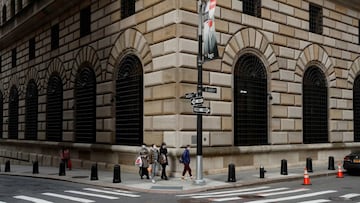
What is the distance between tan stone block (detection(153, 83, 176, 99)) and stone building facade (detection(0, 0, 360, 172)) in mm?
52

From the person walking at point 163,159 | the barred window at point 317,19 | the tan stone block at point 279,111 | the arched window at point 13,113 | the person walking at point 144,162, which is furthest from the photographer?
the arched window at point 13,113

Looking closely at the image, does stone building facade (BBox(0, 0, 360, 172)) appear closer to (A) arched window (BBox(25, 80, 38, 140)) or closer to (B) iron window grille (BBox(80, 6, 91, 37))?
(B) iron window grille (BBox(80, 6, 91, 37))

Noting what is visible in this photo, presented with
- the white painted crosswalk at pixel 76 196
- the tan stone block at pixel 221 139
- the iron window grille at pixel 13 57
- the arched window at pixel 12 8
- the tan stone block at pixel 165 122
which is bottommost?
the white painted crosswalk at pixel 76 196

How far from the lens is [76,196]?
1554 centimetres

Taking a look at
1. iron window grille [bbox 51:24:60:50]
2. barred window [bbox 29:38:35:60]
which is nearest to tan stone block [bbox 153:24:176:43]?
iron window grille [bbox 51:24:60:50]

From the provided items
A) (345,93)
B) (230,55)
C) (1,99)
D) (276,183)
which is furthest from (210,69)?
(1,99)

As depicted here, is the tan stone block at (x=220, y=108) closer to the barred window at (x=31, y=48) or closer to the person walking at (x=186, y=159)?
the person walking at (x=186, y=159)

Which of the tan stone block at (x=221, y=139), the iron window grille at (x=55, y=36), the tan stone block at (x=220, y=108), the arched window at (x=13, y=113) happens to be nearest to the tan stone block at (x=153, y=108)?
the tan stone block at (x=220, y=108)

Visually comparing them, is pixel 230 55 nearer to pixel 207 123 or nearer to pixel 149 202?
pixel 207 123

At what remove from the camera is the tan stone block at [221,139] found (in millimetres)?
22328

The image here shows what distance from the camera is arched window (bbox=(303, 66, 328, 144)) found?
2828cm

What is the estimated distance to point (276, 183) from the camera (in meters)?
19.7

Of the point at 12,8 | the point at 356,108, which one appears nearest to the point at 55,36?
the point at 12,8

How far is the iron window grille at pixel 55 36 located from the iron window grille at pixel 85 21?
15.2 feet
